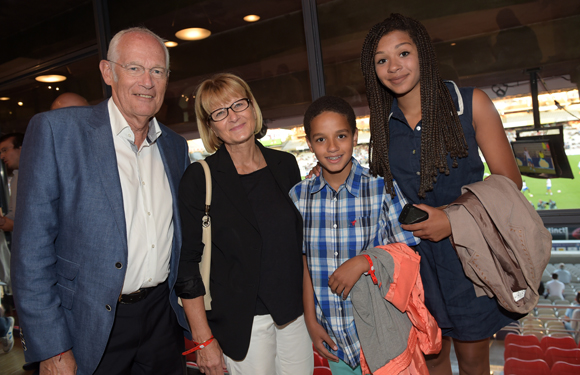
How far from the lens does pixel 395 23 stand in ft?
5.35

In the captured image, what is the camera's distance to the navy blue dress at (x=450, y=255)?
161cm

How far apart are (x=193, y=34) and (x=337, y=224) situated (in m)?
3.09

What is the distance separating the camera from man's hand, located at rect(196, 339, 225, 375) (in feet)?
5.46

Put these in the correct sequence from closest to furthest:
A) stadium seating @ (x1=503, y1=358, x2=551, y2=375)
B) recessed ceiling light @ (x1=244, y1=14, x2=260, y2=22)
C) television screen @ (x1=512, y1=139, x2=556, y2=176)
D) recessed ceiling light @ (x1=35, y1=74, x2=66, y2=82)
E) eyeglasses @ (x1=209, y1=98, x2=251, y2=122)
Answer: eyeglasses @ (x1=209, y1=98, x2=251, y2=122)
television screen @ (x1=512, y1=139, x2=556, y2=176)
recessed ceiling light @ (x1=244, y1=14, x2=260, y2=22)
stadium seating @ (x1=503, y1=358, x2=551, y2=375)
recessed ceiling light @ (x1=35, y1=74, x2=66, y2=82)

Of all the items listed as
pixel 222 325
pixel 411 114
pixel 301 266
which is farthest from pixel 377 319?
pixel 411 114

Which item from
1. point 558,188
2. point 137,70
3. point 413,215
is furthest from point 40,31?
point 558,188

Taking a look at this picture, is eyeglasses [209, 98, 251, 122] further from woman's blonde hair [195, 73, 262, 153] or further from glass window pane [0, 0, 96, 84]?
glass window pane [0, 0, 96, 84]

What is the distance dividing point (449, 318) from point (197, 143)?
240cm

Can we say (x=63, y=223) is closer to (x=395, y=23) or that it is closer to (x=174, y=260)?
(x=174, y=260)

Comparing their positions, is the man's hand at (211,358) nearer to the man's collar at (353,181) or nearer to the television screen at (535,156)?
the man's collar at (353,181)

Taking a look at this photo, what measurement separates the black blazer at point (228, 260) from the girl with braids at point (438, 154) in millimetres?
579

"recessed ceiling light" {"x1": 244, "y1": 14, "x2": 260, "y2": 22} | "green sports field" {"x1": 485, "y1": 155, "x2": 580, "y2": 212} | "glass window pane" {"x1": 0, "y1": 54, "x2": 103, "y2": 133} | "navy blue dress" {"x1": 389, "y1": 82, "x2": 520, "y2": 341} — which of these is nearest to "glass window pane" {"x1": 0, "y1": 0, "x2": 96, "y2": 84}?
"glass window pane" {"x1": 0, "y1": 54, "x2": 103, "y2": 133}

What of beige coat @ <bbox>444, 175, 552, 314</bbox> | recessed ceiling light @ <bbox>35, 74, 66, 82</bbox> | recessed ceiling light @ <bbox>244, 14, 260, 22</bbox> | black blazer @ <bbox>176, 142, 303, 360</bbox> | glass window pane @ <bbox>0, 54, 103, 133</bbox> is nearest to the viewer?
beige coat @ <bbox>444, 175, 552, 314</bbox>

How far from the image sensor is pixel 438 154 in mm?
1573
